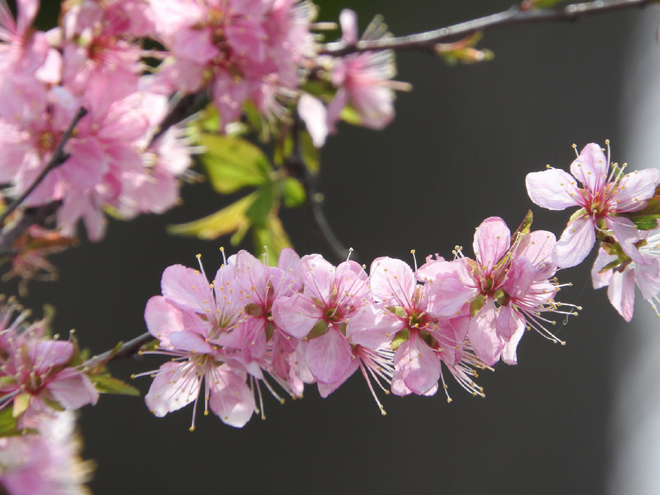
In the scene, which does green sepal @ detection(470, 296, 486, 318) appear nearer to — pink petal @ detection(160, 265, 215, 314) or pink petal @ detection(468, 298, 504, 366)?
pink petal @ detection(468, 298, 504, 366)

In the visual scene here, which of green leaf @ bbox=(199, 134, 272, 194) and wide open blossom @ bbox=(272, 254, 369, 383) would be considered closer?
wide open blossom @ bbox=(272, 254, 369, 383)

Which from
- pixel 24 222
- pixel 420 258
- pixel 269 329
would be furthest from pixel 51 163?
pixel 420 258

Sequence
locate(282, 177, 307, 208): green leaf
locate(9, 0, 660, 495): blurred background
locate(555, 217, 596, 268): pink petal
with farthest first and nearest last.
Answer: locate(9, 0, 660, 495): blurred background
locate(282, 177, 307, 208): green leaf
locate(555, 217, 596, 268): pink petal

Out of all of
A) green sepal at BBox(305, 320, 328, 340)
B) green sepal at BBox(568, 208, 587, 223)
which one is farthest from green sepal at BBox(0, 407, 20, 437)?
green sepal at BBox(568, 208, 587, 223)

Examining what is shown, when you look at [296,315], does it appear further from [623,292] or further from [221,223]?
[221,223]

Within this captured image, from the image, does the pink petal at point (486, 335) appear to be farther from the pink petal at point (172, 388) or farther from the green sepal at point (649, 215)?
the pink petal at point (172, 388)

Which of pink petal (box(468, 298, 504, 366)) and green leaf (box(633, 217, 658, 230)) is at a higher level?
green leaf (box(633, 217, 658, 230))

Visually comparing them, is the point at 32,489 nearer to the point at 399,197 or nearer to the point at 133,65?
the point at 133,65
